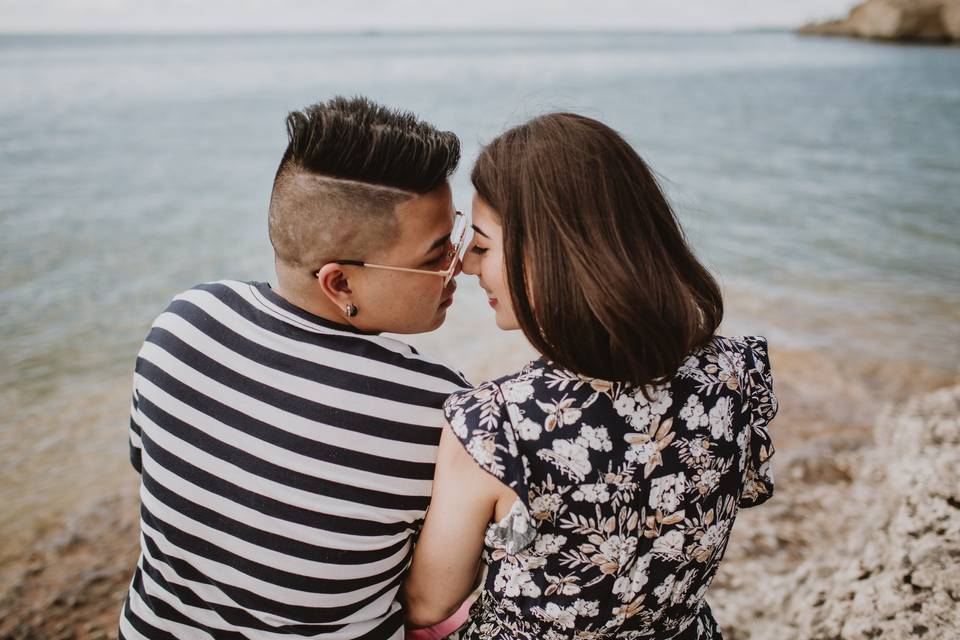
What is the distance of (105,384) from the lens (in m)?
5.61

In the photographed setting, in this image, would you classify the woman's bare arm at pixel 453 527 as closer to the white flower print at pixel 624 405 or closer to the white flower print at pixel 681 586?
the white flower print at pixel 624 405

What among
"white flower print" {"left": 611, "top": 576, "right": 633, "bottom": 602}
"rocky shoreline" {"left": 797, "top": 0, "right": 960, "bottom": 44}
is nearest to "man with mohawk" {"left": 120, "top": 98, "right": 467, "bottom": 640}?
"white flower print" {"left": 611, "top": 576, "right": 633, "bottom": 602}

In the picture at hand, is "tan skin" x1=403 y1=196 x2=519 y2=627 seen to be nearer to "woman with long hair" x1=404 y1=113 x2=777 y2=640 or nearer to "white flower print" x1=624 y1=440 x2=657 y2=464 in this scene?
"woman with long hair" x1=404 y1=113 x2=777 y2=640

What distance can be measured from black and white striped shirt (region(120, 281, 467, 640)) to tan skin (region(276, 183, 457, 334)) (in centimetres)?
19

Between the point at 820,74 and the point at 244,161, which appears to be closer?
the point at 244,161

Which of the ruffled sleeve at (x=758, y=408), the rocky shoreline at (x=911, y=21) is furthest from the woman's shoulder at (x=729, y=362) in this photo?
the rocky shoreline at (x=911, y=21)

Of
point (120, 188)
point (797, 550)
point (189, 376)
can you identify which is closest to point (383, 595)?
point (189, 376)

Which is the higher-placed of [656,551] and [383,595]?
[656,551]

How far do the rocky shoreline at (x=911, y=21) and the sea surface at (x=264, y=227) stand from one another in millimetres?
47315

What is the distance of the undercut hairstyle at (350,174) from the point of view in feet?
5.74

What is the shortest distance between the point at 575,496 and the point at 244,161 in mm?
14676

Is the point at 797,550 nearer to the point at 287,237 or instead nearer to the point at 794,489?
the point at 794,489

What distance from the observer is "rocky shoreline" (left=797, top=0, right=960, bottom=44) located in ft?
195

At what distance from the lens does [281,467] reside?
150 centimetres
